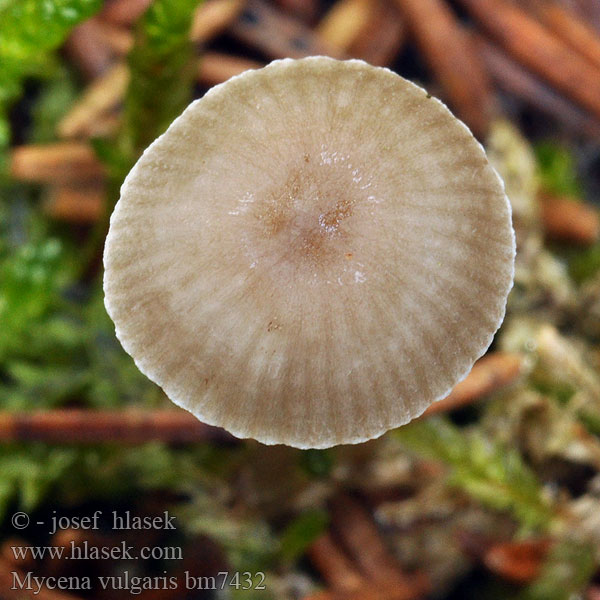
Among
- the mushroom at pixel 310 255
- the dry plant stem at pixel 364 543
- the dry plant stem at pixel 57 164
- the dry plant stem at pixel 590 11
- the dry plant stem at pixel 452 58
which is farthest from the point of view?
the dry plant stem at pixel 590 11

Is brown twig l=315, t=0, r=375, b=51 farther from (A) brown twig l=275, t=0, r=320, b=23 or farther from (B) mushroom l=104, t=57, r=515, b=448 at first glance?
(B) mushroom l=104, t=57, r=515, b=448

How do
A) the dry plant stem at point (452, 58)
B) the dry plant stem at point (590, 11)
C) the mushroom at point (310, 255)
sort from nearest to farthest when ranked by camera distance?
the mushroom at point (310, 255)
the dry plant stem at point (452, 58)
the dry plant stem at point (590, 11)

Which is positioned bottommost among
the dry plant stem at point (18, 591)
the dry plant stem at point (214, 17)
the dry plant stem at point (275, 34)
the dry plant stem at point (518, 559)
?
the dry plant stem at point (18, 591)

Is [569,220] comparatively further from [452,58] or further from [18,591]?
[18,591]

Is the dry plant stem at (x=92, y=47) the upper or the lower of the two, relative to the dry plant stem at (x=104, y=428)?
upper

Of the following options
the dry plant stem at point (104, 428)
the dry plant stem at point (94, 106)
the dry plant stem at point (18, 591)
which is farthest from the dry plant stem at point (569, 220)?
the dry plant stem at point (18, 591)

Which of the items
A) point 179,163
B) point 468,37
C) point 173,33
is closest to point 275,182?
point 179,163

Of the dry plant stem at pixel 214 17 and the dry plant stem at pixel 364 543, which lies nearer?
the dry plant stem at pixel 364 543

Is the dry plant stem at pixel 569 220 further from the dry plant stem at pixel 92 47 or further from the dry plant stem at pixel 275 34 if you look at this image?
the dry plant stem at pixel 92 47
